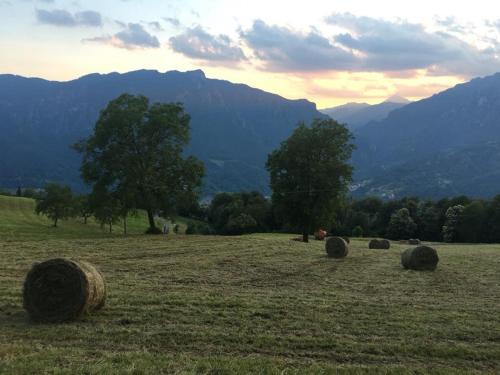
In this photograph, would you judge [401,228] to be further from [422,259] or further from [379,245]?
[422,259]

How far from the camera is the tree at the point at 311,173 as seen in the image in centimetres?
4438

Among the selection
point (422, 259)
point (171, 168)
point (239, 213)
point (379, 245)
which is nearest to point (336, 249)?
point (422, 259)

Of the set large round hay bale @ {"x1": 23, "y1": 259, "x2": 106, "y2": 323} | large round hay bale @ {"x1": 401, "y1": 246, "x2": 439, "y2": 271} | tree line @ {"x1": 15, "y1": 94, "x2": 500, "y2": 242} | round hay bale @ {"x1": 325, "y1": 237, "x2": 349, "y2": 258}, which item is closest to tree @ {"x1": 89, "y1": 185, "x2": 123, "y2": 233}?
tree line @ {"x1": 15, "y1": 94, "x2": 500, "y2": 242}

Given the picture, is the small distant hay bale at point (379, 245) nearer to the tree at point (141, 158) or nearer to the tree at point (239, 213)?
the tree at point (141, 158)

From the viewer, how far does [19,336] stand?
9867 mm

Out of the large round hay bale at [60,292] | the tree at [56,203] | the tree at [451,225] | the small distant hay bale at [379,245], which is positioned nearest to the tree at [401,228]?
the tree at [451,225]

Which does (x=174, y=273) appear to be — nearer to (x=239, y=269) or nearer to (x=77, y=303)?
(x=239, y=269)

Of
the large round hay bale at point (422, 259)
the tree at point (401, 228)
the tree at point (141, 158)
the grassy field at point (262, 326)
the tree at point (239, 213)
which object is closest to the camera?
the grassy field at point (262, 326)

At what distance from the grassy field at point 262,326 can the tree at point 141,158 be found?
20049 millimetres

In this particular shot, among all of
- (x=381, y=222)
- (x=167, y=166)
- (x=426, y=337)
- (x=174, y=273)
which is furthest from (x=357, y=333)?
(x=381, y=222)

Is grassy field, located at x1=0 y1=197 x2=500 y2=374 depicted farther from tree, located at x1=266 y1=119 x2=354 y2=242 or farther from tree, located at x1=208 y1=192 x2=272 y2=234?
tree, located at x1=208 y1=192 x2=272 y2=234

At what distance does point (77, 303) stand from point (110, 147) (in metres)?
29.6

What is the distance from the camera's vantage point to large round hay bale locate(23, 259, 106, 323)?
1129 cm

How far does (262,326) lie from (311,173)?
33974 millimetres
